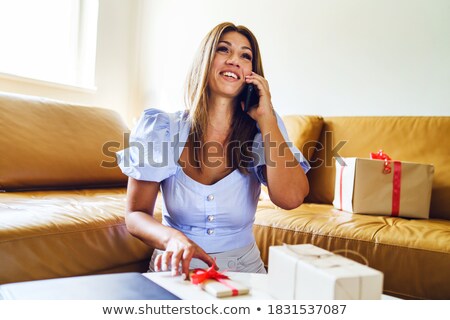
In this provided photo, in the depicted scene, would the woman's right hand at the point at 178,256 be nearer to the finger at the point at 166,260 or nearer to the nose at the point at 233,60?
the finger at the point at 166,260

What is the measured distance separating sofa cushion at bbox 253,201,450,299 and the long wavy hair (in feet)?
1.34

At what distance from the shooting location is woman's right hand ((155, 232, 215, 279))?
0.80 metres

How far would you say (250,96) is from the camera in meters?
1.28

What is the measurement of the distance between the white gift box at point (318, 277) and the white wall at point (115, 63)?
229cm

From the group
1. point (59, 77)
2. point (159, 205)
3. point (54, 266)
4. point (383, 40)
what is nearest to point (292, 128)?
point (383, 40)

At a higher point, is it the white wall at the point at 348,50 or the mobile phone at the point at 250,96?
the white wall at the point at 348,50

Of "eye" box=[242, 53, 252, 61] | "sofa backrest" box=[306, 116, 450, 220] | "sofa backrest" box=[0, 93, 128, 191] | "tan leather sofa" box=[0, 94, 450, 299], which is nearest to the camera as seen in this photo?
"tan leather sofa" box=[0, 94, 450, 299]

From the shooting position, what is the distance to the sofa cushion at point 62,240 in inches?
43.7

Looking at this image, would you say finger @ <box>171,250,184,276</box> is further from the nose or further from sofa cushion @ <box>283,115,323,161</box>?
sofa cushion @ <box>283,115,323,161</box>

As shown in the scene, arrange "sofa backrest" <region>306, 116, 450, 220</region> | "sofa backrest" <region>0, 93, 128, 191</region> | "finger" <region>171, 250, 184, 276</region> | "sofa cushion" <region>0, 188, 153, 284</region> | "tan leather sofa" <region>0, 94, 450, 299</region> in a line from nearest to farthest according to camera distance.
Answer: "finger" <region>171, 250, 184, 276</region>
"sofa cushion" <region>0, 188, 153, 284</region>
"tan leather sofa" <region>0, 94, 450, 299</region>
"sofa backrest" <region>0, 93, 128, 191</region>
"sofa backrest" <region>306, 116, 450, 220</region>

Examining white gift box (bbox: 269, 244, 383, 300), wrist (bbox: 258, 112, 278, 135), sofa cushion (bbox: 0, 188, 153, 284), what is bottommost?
sofa cushion (bbox: 0, 188, 153, 284)

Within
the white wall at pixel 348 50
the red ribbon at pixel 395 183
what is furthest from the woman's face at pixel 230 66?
the white wall at pixel 348 50

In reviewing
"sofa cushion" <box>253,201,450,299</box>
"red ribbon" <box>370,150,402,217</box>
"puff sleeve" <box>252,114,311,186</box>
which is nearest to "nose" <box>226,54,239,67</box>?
"puff sleeve" <box>252,114,311,186</box>

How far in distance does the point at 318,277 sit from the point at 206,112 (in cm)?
80
